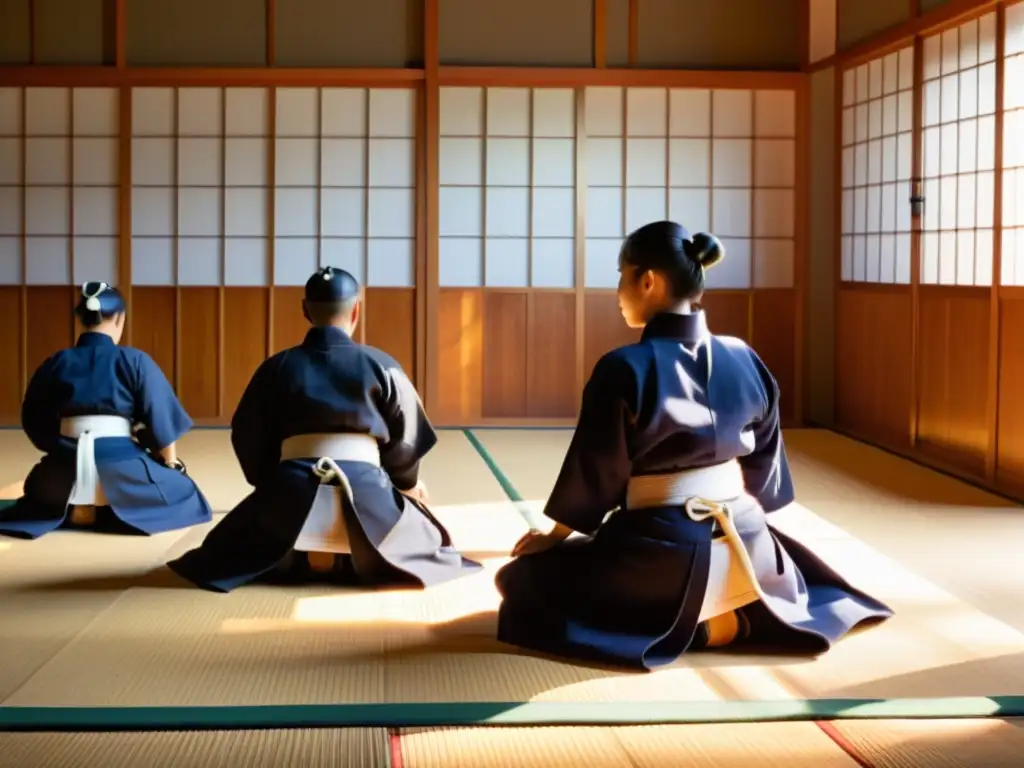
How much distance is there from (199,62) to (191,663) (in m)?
5.27

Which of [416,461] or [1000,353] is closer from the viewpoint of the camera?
[416,461]

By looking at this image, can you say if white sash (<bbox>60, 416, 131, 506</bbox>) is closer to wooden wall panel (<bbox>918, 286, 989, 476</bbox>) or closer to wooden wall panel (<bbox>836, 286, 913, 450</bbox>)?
wooden wall panel (<bbox>918, 286, 989, 476</bbox>)

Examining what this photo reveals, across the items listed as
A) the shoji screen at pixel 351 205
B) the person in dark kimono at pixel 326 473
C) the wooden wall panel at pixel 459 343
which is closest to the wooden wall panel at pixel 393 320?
the shoji screen at pixel 351 205

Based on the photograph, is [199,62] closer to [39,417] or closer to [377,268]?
[377,268]

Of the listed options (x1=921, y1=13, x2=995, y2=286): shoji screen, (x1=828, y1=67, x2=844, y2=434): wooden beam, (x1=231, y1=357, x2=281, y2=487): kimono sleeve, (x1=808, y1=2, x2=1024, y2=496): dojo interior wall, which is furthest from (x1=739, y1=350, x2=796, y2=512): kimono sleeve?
(x1=828, y1=67, x2=844, y2=434): wooden beam

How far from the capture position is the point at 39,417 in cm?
456

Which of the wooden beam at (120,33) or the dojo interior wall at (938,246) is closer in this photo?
the dojo interior wall at (938,246)

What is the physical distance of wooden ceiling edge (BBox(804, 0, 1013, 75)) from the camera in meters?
5.87

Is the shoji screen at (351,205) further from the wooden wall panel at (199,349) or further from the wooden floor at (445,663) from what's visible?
the wooden floor at (445,663)

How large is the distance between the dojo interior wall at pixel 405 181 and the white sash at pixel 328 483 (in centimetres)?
391

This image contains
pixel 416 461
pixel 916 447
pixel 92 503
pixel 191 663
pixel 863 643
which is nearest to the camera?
pixel 191 663

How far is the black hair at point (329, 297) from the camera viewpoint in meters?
3.83

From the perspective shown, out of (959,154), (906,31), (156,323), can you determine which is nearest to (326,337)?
(959,154)

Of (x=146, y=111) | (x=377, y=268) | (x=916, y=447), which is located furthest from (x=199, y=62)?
(x=916, y=447)
